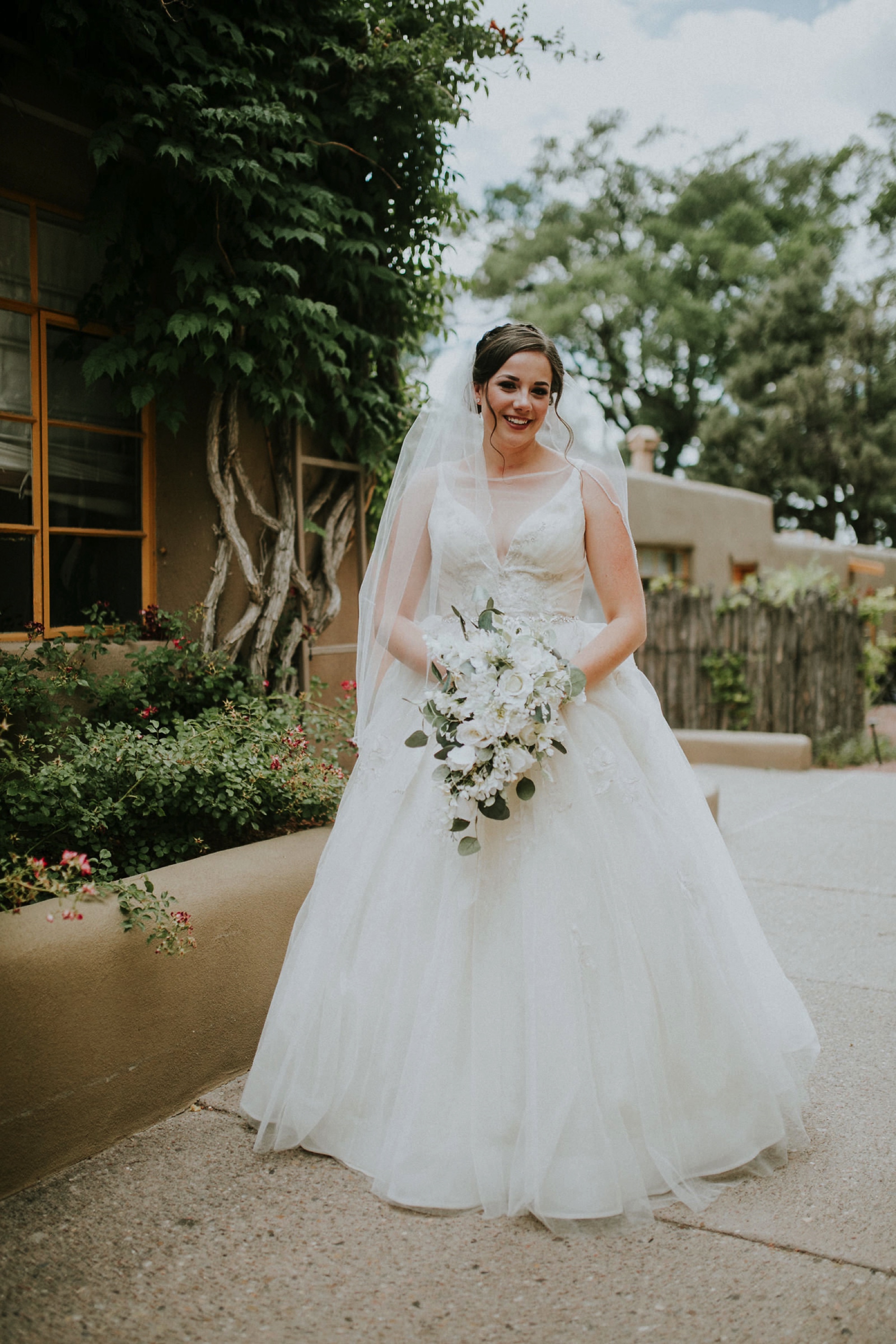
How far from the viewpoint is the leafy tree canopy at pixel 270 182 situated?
13.7 ft

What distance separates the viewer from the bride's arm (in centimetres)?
289

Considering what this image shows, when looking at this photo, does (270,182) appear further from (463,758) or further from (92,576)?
(463,758)

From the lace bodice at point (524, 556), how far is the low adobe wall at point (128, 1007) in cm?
114

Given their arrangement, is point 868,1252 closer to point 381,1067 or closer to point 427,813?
point 381,1067

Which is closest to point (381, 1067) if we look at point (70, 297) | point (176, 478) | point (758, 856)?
point (176, 478)

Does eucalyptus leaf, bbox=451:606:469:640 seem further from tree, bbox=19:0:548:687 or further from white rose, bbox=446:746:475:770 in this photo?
tree, bbox=19:0:548:687

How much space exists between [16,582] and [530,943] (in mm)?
2911

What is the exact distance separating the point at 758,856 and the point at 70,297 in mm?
4809

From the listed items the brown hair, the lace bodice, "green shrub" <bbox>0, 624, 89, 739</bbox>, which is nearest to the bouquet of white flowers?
the lace bodice

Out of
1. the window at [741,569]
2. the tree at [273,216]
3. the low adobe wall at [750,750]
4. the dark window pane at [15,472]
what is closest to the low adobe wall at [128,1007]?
the dark window pane at [15,472]

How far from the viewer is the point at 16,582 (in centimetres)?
426

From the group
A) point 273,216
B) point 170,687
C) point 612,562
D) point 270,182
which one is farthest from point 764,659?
point 612,562

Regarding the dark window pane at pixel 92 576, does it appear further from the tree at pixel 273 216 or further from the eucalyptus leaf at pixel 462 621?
the eucalyptus leaf at pixel 462 621

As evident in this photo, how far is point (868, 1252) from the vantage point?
2.21m
